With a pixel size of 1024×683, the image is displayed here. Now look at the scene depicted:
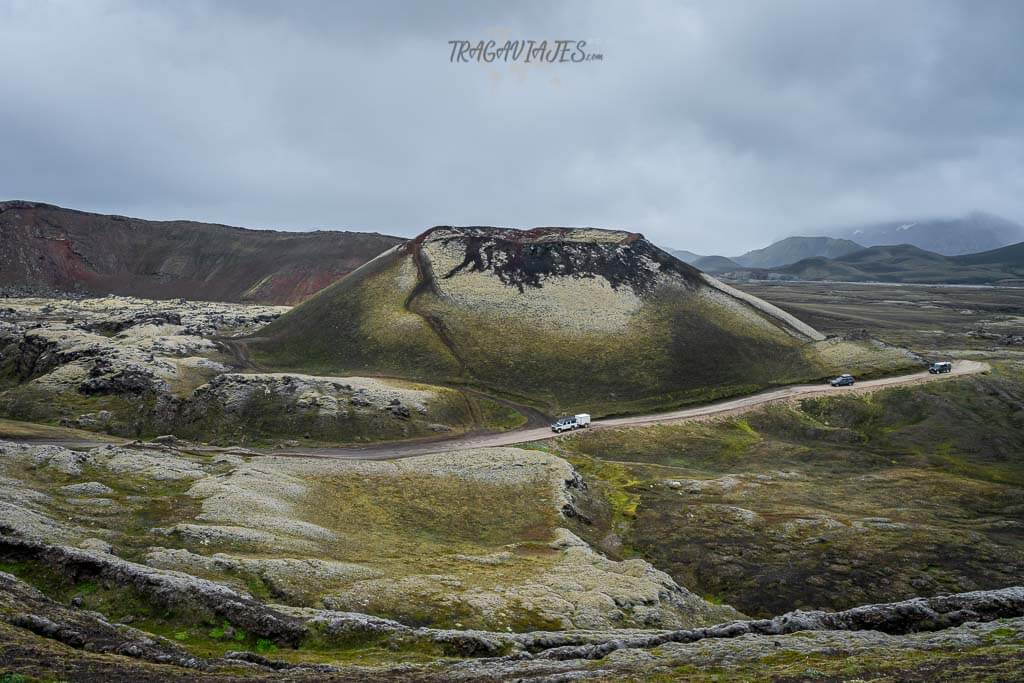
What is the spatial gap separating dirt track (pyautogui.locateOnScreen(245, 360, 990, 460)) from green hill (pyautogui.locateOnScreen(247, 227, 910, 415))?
16.7ft

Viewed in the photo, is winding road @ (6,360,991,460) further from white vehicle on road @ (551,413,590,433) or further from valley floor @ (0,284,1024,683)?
white vehicle on road @ (551,413,590,433)

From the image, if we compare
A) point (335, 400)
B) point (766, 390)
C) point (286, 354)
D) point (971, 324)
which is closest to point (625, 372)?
point (766, 390)

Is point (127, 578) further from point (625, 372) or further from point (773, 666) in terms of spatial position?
point (625, 372)

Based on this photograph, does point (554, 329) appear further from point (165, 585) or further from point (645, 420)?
point (165, 585)

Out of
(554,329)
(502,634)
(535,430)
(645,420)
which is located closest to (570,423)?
(535,430)

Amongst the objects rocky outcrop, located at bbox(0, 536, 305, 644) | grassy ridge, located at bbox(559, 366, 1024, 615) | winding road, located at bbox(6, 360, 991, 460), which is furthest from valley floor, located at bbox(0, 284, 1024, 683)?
winding road, located at bbox(6, 360, 991, 460)

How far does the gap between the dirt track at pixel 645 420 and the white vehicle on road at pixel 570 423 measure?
1.31 m

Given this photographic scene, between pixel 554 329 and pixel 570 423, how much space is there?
38209 mm

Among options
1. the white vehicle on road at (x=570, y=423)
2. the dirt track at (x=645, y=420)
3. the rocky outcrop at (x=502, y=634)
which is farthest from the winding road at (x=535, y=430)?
the rocky outcrop at (x=502, y=634)

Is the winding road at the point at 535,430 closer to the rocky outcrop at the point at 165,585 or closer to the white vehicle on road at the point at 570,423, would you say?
the white vehicle on road at the point at 570,423

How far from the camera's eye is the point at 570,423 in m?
84.5

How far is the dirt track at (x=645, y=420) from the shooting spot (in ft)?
237

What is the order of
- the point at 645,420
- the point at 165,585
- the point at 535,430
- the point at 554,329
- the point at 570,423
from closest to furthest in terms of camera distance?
the point at 165,585 → the point at 570,423 → the point at 535,430 → the point at 645,420 → the point at 554,329

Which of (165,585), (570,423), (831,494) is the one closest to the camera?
(165,585)
